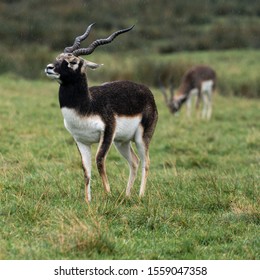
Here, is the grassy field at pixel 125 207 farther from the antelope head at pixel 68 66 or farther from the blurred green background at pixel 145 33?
the blurred green background at pixel 145 33

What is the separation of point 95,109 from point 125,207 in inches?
44.7

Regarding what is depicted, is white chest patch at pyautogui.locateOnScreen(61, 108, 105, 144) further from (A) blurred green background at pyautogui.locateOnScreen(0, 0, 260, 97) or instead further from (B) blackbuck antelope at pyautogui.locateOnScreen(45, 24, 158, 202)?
(A) blurred green background at pyautogui.locateOnScreen(0, 0, 260, 97)

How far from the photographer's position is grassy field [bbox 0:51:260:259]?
6125mm

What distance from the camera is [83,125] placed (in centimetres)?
768

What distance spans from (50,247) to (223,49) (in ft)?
88.6

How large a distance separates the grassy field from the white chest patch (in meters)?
0.66

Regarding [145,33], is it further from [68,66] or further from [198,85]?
[68,66]

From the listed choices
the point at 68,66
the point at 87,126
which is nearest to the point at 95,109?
the point at 87,126

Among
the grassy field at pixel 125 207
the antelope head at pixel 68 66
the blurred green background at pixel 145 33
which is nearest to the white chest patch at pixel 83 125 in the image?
the antelope head at pixel 68 66

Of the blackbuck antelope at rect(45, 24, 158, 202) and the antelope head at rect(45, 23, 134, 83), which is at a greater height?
the antelope head at rect(45, 23, 134, 83)

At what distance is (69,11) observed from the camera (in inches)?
1551

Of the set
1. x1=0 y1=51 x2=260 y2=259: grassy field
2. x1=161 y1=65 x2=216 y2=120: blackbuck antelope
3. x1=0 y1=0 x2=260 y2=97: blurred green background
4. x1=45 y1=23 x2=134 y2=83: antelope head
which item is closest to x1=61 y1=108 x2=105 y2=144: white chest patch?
x1=45 y1=23 x2=134 y2=83: antelope head

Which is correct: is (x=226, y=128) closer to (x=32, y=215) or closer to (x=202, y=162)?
(x=202, y=162)
